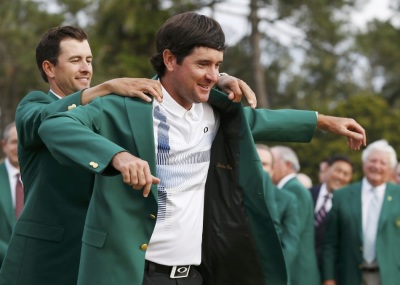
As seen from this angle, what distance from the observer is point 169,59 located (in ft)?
17.0

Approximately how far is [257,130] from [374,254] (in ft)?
16.2

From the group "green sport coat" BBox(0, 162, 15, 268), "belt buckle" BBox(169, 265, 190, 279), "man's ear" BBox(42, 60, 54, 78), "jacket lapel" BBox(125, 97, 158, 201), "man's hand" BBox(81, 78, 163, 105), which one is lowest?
"belt buckle" BBox(169, 265, 190, 279)

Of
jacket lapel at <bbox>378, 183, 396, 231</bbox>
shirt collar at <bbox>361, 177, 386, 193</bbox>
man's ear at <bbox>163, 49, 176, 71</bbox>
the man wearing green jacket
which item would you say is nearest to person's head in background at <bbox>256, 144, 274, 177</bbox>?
the man wearing green jacket

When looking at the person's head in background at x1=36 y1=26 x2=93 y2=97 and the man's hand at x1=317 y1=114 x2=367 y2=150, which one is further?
the person's head in background at x1=36 y1=26 x2=93 y2=97

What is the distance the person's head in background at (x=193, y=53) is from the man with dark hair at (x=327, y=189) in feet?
→ 21.4

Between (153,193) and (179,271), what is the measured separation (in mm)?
564

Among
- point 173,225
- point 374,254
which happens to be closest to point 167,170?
point 173,225

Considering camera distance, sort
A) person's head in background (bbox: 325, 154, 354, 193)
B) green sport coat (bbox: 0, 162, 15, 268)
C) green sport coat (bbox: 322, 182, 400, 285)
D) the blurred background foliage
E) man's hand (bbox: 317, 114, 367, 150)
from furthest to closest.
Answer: the blurred background foliage, person's head in background (bbox: 325, 154, 354, 193), green sport coat (bbox: 322, 182, 400, 285), green sport coat (bbox: 0, 162, 15, 268), man's hand (bbox: 317, 114, 367, 150)

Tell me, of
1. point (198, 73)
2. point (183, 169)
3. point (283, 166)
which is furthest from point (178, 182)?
point (283, 166)

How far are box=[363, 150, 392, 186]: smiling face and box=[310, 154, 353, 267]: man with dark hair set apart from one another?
1.45 meters

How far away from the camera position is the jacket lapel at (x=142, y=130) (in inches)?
191

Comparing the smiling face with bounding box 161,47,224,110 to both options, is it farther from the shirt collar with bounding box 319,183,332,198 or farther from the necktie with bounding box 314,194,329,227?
the shirt collar with bounding box 319,183,332,198

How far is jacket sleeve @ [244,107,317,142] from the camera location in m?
5.44

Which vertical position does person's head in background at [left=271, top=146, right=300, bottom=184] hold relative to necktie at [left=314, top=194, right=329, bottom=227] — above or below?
above
